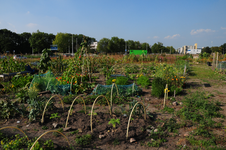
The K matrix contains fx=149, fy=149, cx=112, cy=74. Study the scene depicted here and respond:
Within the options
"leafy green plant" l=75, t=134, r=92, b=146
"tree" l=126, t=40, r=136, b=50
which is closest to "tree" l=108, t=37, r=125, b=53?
"tree" l=126, t=40, r=136, b=50

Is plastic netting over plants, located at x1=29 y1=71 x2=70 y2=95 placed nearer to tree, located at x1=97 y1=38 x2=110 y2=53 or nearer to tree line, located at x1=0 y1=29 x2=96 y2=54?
tree line, located at x1=0 y1=29 x2=96 y2=54

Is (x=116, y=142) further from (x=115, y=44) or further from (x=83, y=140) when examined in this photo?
(x=115, y=44)

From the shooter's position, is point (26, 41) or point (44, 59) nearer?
point (44, 59)

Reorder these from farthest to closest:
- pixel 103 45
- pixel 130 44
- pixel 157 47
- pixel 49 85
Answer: pixel 157 47, pixel 130 44, pixel 103 45, pixel 49 85

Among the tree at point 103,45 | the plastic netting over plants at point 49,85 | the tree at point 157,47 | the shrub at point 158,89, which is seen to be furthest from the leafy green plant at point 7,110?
the tree at point 157,47

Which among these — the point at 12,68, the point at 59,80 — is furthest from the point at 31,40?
the point at 59,80

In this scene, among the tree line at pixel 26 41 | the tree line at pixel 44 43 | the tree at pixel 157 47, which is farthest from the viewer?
the tree at pixel 157 47

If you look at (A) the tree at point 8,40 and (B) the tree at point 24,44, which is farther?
(B) the tree at point 24,44

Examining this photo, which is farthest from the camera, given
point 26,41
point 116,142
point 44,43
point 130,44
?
point 130,44

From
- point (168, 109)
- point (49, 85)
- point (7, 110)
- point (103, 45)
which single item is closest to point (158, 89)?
point (168, 109)

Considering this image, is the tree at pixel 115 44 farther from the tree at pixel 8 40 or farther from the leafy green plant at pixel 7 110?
the leafy green plant at pixel 7 110

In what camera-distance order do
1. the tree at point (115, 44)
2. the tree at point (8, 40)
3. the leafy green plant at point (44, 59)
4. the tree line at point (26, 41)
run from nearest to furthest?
the leafy green plant at point (44, 59)
the tree at point (8, 40)
the tree line at point (26, 41)
the tree at point (115, 44)

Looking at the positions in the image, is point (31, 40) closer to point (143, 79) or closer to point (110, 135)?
point (143, 79)

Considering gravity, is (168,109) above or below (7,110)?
below
